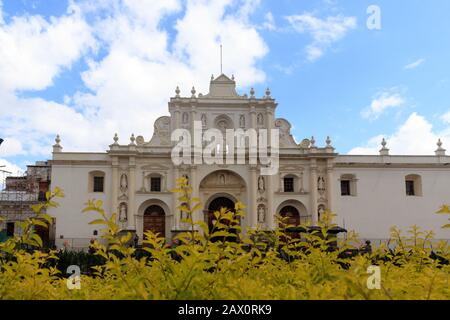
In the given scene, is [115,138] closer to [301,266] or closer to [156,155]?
[156,155]

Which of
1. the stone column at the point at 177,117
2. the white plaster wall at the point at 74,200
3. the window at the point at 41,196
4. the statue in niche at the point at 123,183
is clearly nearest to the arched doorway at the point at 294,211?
the stone column at the point at 177,117

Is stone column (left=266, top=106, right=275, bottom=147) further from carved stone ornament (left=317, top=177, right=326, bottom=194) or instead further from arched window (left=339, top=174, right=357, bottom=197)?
arched window (left=339, top=174, right=357, bottom=197)

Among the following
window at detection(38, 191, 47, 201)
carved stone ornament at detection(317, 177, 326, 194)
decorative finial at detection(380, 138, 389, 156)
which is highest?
decorative finial at detection(380, 138, 389, 156)

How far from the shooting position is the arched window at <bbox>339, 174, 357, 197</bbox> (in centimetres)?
3167

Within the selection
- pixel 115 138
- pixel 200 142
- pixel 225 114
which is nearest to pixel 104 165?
pixel 115 138

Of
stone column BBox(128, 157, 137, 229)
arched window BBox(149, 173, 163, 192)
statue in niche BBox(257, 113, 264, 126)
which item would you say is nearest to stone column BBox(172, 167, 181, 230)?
arched window BBox(149, 173, 163, 192)

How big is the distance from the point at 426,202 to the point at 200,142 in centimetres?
1729

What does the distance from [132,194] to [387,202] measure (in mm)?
18481

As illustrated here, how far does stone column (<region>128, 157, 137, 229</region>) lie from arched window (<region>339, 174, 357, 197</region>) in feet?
49.8

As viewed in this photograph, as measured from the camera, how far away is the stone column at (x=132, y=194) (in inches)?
1169

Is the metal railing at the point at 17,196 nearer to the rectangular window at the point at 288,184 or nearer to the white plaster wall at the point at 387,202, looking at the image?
the rectangular window at the point at 288,184
